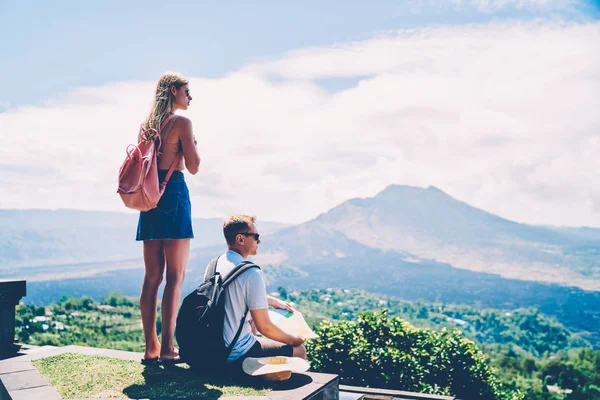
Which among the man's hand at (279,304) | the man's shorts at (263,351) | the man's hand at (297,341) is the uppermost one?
the man's hand at (279,304)

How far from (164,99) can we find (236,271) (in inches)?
62.6

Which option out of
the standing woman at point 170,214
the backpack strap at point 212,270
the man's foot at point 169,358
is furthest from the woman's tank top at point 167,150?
the man's foot at point 169,358

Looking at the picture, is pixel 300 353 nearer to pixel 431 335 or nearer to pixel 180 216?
pixel 180 216

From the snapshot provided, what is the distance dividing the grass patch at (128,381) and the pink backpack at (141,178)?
1.31 m

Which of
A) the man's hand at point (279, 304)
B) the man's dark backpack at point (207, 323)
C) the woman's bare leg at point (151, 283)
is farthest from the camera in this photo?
the woman's bare leg at point (151, 283)

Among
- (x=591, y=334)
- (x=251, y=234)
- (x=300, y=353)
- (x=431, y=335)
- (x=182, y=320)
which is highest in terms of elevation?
(x=251, y=234)

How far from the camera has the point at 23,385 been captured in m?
4.31

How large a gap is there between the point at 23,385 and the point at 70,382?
35cm

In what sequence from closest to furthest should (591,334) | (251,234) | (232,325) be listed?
1. (232,325)
2. (251,234)
3. (591,334)

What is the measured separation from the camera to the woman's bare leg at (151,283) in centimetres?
480

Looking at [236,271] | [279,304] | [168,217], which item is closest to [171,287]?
[168,217]

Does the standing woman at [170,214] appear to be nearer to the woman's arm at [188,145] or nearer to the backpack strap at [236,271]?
the woman's arm at [188,145]

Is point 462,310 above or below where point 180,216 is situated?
below

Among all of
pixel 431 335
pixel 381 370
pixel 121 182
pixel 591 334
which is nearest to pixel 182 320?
pixel 121 182
